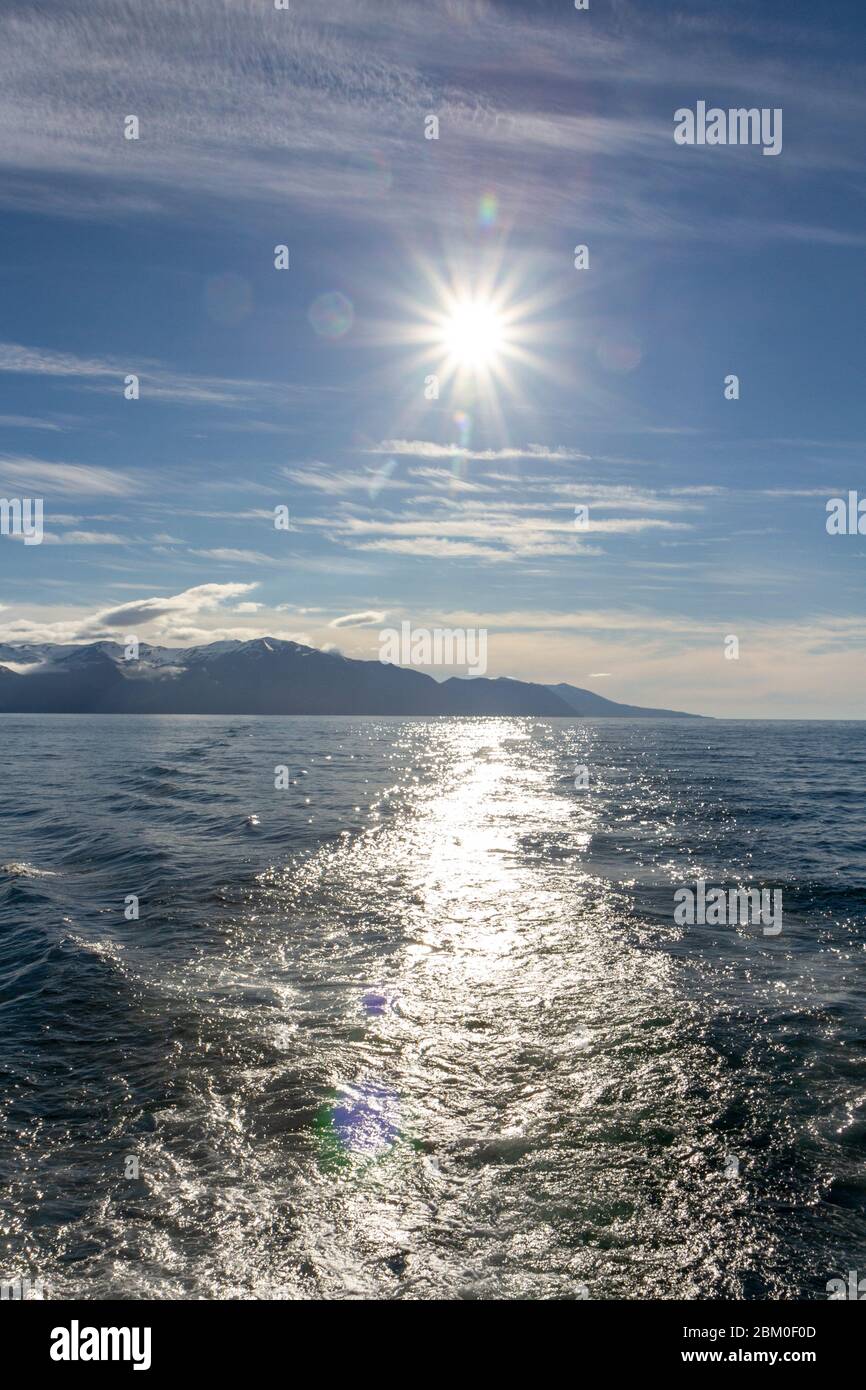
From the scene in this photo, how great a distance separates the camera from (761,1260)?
26.0 feet

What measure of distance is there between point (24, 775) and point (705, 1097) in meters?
66.7

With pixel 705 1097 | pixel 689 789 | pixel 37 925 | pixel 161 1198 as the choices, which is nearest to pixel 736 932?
pixel 705 1097

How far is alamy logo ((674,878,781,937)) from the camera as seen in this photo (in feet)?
67.8

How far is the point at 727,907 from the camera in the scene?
71.7ft

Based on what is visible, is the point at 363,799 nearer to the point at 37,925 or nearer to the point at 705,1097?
the point at 37,925

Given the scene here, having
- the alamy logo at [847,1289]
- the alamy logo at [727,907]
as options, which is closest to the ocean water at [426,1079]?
the alamy logo at [847,1289]
